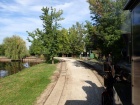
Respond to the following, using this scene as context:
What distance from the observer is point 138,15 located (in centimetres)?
285

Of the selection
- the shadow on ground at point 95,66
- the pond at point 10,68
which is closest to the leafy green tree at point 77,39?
the pond at point 10,68

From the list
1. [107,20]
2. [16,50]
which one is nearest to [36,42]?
[107,20]

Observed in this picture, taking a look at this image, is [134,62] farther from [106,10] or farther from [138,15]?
[106,10]

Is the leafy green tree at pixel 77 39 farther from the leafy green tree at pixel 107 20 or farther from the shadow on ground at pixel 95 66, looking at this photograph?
the leafy green tree at pixel 107 20

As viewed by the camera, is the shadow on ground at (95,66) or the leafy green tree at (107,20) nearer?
the leafy green tree at (107,20)

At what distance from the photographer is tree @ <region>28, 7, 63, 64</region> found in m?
42.1

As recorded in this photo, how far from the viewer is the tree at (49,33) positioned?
4214 centimetres

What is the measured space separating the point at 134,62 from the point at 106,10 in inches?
835

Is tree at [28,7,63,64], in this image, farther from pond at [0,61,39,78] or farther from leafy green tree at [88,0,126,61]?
leafy green tree at [88,0,126,61]

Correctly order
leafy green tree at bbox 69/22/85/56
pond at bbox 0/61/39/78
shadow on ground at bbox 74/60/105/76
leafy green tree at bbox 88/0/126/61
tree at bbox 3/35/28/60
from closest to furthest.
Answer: leafy green tree at bbox 88/0/126/61 → shadow on ground at bbox 74/60/105/76 → pond at bbox 0/61/39/78 → leafy green tree at bbox 69/22/85/56 → tree at bbox 3/35/28/60

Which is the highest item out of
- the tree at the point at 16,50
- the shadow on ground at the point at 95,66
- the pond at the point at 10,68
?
the tree at the point at 16,50

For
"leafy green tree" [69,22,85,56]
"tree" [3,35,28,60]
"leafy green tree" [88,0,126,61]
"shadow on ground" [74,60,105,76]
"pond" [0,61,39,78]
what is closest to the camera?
"leafy green tree" [88,0,126,61]

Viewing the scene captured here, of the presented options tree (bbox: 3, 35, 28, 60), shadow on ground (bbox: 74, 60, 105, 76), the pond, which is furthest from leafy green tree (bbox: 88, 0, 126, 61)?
tree (bbox: 3, 35, 28, 60)

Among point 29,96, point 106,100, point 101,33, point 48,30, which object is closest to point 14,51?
point 48,30
